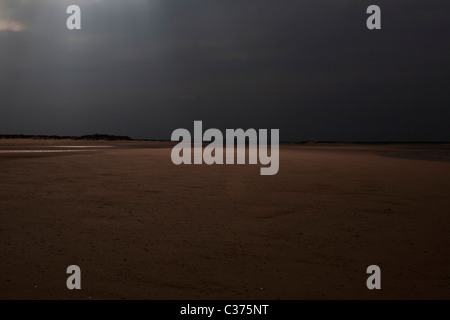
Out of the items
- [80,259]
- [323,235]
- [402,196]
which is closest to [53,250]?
[80,259]

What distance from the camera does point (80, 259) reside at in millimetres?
4090

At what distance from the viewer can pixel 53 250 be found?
4352mm

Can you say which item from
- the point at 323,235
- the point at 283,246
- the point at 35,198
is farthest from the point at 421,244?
the point at 35,198

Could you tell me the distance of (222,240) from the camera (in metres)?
4.82

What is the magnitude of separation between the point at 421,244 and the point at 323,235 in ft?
3.66

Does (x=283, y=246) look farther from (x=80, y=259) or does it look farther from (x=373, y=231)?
(x=80, y=259)

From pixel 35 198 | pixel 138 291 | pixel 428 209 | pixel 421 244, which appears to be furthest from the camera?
pixel 35 198

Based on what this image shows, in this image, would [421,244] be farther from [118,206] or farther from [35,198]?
[35,198]

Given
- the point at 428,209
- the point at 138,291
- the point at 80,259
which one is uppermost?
the point at 428,209

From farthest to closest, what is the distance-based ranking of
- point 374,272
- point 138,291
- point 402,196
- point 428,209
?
point 402,196, point 428,209, point 374,272, point 138,291

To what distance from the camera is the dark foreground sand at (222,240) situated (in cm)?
349

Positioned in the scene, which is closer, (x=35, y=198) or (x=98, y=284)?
(x=98, y=284)

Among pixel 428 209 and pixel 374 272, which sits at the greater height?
pixel 428 209

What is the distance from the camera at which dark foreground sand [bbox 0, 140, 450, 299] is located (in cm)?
349
